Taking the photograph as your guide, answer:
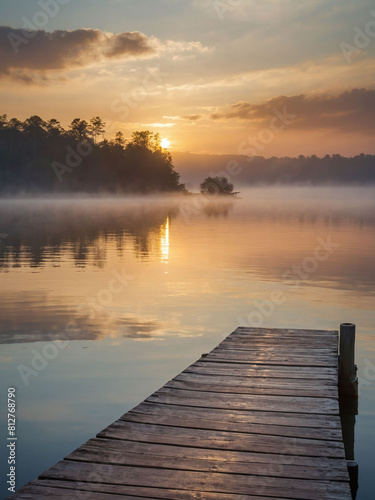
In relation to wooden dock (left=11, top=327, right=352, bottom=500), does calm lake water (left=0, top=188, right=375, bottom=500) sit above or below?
below

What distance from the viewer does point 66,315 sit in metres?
15.4

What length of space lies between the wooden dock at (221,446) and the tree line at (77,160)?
15436cm

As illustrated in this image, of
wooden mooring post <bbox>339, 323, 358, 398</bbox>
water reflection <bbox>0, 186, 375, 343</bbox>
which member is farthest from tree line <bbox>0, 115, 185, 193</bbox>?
wooden mooring post <bbox>339, 323, 358, 398</bbox>

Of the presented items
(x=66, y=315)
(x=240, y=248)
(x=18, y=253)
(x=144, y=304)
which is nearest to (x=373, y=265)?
(x=240, y=248)

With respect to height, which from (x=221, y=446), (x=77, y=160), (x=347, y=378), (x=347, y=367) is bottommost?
(x=347, y=378)

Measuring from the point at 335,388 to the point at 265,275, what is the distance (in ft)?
48.7

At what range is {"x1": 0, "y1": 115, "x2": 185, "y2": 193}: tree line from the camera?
520 feet

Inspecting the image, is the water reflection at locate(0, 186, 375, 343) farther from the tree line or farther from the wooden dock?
the tree line

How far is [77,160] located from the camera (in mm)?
171500

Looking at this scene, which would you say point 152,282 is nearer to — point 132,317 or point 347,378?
point 132,317

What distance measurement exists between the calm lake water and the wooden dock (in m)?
1.29

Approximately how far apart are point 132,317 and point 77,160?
16141 centimetres

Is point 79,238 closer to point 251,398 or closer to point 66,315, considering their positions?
point 66,315

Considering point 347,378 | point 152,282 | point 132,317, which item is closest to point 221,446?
point 347,378
